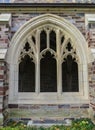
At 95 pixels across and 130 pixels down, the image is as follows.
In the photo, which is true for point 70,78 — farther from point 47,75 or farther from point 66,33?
point 66,33

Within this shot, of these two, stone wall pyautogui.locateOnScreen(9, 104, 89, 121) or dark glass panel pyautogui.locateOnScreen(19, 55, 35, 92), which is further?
dark glass panel pyautogui.locateOnScreen(19, 55, 35, 92)

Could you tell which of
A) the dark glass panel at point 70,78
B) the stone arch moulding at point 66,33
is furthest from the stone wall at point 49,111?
the dark glass panel at point 70,78

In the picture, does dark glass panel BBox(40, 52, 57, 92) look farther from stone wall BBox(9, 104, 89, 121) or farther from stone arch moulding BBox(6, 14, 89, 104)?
stone wall BBox(9, 104, 89, 121)

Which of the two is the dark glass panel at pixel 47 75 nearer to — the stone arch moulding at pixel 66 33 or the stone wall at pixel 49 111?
the stone arch moulding at pixel 66 33

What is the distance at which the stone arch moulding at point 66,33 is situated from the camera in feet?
20.4

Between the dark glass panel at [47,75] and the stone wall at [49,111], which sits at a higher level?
the dark glass panel at [47,75]

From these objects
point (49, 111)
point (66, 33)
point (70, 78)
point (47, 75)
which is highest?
point (66, 33)

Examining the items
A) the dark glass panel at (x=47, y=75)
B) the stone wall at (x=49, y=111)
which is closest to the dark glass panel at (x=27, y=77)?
the dark glass panel at (x=47, y=75)

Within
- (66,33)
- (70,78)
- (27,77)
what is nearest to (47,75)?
(27,77)

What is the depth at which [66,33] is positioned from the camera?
6520 mm

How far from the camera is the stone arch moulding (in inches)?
245

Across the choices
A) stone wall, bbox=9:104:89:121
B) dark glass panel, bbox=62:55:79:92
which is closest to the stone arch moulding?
stone wall, bbox=9:104:89:121

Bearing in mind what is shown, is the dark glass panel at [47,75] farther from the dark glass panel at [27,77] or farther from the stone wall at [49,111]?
the stone wall at [49,111]

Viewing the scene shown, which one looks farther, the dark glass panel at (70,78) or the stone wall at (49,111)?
the dark glass panel at (70,78)
